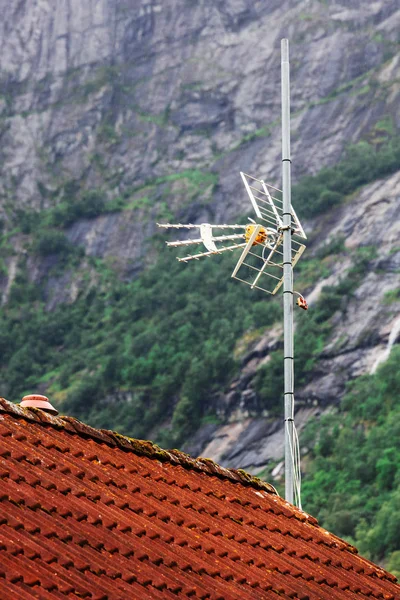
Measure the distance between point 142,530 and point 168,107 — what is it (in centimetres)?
13443

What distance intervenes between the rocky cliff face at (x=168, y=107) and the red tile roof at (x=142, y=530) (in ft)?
356

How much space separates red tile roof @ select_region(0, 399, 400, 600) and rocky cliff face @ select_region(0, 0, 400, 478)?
108 meters

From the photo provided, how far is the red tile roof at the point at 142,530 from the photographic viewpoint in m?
6.11

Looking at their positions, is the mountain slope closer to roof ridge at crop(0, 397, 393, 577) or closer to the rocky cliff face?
the rocky cliff face

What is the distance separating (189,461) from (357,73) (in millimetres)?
127702

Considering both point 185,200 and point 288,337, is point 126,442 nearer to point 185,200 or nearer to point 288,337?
point 288,337

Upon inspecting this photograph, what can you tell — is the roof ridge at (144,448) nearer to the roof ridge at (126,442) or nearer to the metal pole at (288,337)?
the roof ridge at (126,442)

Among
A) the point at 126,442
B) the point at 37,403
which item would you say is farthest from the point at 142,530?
the point at 37,403

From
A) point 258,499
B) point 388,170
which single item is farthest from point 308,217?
point 258,499

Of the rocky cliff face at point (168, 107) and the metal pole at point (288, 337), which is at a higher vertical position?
the rocky cliff face at point (168, 107)

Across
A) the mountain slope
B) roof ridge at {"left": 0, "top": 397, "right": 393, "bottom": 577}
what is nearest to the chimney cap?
roof ridge at {"left": 0, "top": 397, "right": 393, "bottom": 577}

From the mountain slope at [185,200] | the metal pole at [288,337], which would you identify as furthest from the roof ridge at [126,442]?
the mountain slope at [185,200]

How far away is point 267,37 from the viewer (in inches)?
5428

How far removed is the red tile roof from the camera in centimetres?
611
